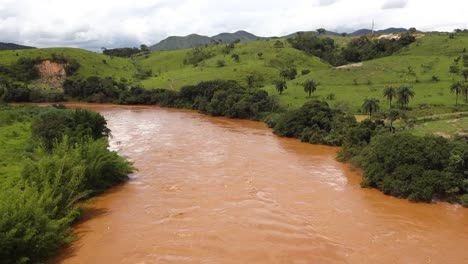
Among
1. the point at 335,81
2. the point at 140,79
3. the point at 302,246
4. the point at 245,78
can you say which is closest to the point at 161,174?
the point at 302,246

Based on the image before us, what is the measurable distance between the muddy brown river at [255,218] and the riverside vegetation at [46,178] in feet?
4.48

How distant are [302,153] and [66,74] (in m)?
74.9

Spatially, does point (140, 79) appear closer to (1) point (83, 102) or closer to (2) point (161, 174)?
(1) point (83, 102)

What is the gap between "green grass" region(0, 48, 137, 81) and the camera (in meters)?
99.1

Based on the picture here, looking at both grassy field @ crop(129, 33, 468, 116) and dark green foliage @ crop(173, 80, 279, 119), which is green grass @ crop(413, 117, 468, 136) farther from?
dark green foliage @ crop(173, 80, 279, 119)

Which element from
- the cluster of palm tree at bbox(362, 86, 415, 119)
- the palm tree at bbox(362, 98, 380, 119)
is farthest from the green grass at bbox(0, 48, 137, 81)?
the palm tree at bbox(362, 98, 380, 119)

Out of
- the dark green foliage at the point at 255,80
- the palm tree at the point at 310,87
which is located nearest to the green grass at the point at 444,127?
the palm tree at the point at 310,87

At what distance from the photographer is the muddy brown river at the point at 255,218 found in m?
19.4

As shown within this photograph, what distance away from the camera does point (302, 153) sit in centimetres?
4219

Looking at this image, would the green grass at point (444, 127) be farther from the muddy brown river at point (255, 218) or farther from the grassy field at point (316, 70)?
the grassy field at point (316, 70)

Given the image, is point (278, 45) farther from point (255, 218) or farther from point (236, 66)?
point (255, 218)

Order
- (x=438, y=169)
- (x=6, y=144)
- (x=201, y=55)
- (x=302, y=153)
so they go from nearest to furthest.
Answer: (x=438, y=169)
(x=6, y=144)
(x=302, y=153)
(x=201, y=55)

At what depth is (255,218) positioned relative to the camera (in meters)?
23.5

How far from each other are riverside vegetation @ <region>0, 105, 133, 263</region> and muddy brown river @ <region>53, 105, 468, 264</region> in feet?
4.48
